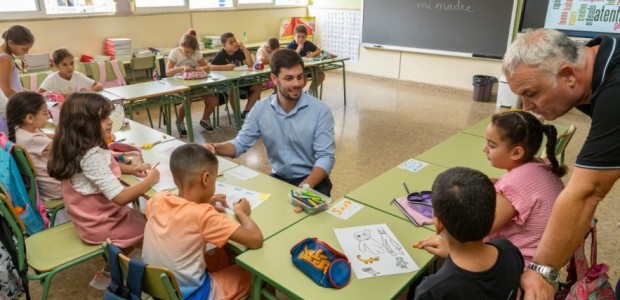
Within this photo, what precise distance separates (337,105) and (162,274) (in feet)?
17.4

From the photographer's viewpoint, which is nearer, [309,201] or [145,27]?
[309,201]

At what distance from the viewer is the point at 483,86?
651 centimetres

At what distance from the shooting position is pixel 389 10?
7.54 metres

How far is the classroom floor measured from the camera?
2730 millimetres

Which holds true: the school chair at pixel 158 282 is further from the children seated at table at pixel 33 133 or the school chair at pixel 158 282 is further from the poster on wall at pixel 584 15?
the poster on wall at pixel 584 15

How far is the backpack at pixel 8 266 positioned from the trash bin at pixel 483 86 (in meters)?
6.28

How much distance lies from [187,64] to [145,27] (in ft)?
5.21

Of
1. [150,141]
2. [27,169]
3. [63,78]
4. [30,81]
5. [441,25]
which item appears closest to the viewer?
[27,169]

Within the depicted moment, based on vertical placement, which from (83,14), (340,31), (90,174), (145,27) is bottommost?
(90,174)

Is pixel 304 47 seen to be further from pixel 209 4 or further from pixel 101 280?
pixel 101 280

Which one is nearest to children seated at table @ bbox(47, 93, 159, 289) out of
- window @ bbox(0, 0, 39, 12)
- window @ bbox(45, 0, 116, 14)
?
window @ bbox(0, 0, 39, 12)

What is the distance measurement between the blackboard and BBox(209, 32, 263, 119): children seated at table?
3.06 m

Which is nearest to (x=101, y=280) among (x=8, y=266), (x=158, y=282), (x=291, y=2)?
(x=8, y=266)

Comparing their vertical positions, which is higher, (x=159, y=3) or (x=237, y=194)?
(x=159, y=3)
